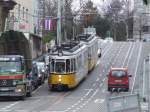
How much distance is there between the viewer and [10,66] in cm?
3881

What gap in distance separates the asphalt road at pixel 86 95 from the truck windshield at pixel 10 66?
208 centimetres

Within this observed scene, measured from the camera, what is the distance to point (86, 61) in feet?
185

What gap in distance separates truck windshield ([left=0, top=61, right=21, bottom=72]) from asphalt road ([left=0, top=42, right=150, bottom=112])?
6.81ft

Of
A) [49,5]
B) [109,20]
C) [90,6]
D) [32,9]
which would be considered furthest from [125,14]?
[32,9]

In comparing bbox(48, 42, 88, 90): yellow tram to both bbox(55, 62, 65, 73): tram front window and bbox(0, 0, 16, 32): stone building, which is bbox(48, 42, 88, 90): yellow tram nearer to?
bbox(55, 62, 65, 73): tram front window

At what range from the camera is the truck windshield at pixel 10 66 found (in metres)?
38.6

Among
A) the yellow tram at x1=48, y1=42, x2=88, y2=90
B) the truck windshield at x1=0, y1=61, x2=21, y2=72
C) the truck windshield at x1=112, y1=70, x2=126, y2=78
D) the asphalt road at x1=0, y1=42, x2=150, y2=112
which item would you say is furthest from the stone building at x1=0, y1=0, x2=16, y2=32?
the truck windshield at x1=0, y1=61, x2=21, y2=72

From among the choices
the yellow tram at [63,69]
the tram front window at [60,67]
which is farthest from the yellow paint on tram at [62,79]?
the tram front window at [60,67]

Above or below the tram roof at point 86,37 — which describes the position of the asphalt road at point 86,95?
below

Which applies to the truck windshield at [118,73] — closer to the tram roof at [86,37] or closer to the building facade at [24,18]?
the tram roof at [86,37]

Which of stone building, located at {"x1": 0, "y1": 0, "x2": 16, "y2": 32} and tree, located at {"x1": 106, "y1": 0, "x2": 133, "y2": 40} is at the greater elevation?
stone building, located at {"x1": 0, "y1": 0, "x2": 16, "y2": 32}

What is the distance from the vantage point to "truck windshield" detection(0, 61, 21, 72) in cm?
3859

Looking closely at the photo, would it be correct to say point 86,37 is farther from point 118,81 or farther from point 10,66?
point 10,66

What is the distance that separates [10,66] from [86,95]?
8.17 meters
